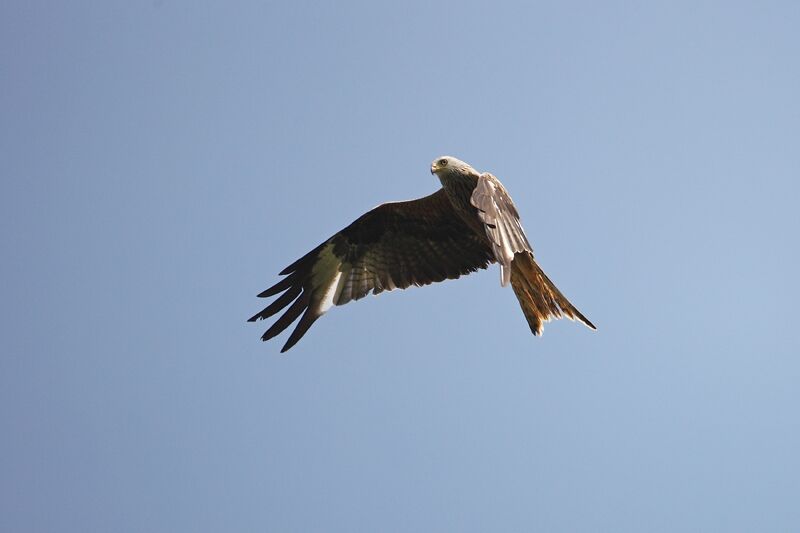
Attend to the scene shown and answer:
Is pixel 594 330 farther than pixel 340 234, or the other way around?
pixel 340 234

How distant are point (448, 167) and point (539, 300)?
1508mm

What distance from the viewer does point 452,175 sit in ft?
28.5

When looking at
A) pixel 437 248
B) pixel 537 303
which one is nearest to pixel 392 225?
pixel 437 248

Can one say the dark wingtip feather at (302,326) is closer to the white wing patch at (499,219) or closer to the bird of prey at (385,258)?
the bird of prey at (385,258)

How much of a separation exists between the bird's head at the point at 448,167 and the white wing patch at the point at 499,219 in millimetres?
691

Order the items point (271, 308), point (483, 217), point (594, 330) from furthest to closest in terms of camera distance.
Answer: point (271, 308), point (594, 330), point (483, 217)

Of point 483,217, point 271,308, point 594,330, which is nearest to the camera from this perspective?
point 483,217

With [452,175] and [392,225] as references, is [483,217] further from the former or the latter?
[392,225]

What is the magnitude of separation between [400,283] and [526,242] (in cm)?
233

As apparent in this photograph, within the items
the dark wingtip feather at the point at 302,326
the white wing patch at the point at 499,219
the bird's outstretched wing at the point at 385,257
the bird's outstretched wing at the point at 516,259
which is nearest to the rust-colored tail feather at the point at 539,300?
the bird's outstretched wing at the point at 516,259

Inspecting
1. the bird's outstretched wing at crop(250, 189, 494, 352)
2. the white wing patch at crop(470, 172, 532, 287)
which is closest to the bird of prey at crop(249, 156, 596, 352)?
the bird's outstretched wing at crop(250, 189, 494, 352)

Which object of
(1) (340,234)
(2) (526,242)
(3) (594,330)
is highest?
(1) (340,234)

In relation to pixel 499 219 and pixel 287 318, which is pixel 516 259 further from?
pixel 287 318

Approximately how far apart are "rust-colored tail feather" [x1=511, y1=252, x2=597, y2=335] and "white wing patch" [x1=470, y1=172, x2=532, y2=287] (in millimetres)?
965
